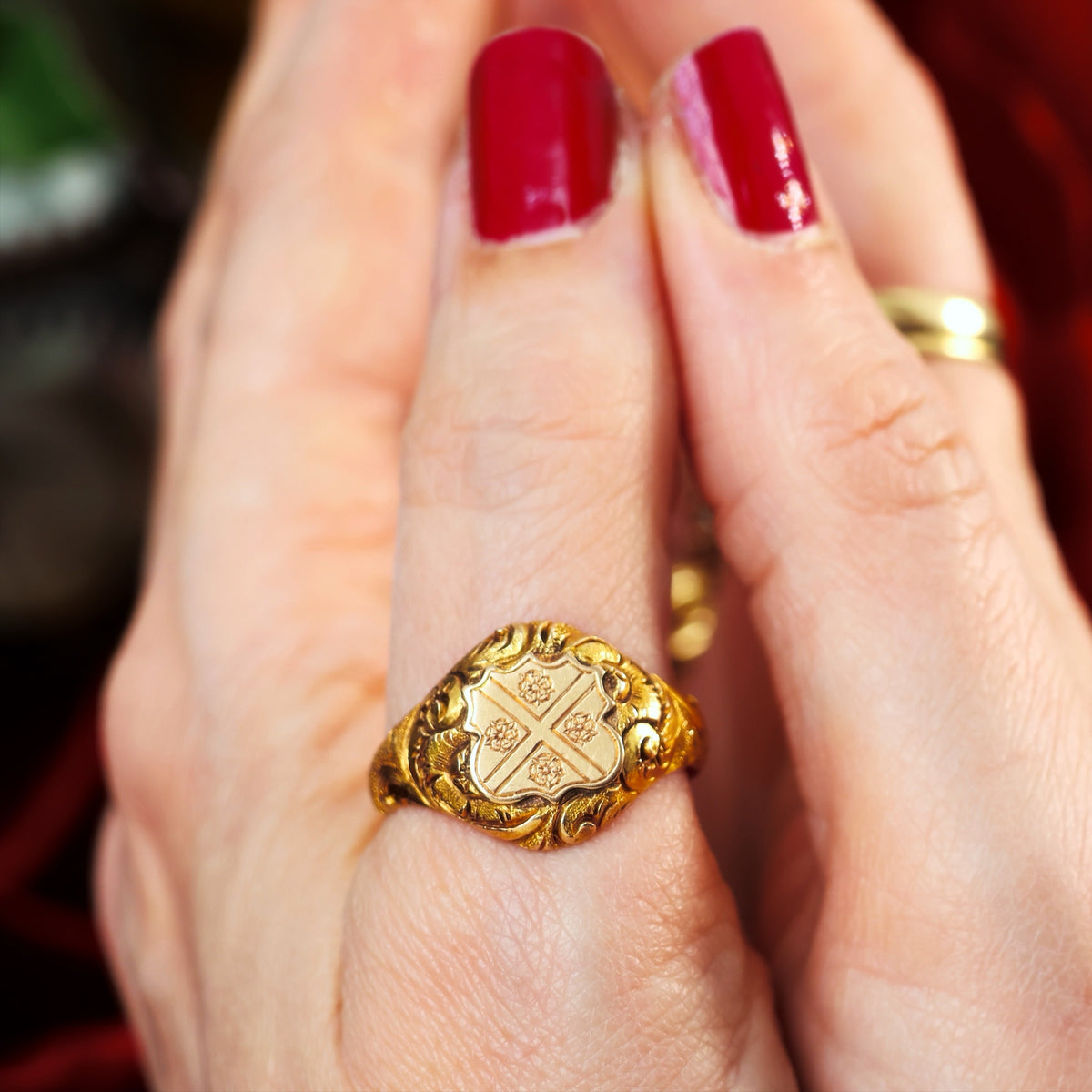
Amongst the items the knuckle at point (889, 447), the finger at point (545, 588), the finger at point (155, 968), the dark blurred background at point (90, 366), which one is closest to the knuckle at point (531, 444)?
the finger at point (545, 588)

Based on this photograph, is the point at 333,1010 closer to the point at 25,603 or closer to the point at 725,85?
the point at 725,85

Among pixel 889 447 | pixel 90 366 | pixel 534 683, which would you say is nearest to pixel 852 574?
pixel 889 447

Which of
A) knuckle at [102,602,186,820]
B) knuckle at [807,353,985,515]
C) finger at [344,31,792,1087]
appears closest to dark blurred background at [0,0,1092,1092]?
knuckle at [102,602,186,820]

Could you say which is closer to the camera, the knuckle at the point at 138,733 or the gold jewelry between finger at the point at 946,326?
the knuckle at the point at 138,733

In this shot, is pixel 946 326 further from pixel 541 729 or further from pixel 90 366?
pixel 90 366

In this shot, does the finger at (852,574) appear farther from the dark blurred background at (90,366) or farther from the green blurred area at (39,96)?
the green blurred area at (39,96)

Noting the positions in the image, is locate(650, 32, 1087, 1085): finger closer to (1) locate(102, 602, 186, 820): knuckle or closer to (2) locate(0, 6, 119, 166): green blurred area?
(1) locate(102, 602, 186, 820): knuckle

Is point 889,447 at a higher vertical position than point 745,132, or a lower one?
lower
